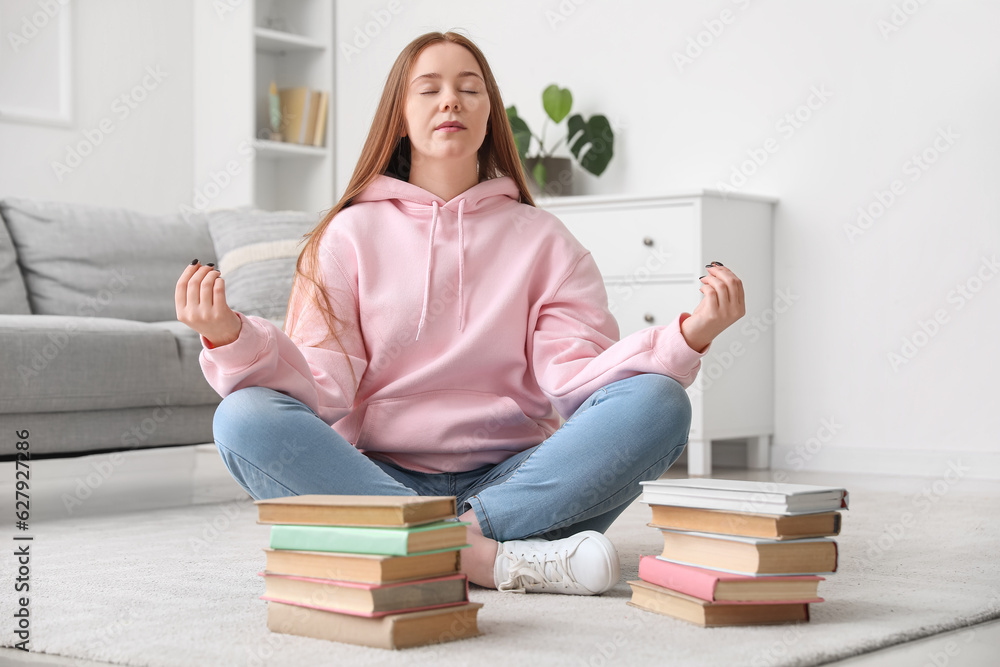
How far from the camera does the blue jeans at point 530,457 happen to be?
59.0 inches

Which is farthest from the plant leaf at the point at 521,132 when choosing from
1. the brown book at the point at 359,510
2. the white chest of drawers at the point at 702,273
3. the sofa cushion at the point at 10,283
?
the brown book at the point at 359,510

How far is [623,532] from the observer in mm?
2213

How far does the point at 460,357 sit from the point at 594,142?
7.53 feet

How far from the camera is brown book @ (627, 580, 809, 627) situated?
4.25 feet

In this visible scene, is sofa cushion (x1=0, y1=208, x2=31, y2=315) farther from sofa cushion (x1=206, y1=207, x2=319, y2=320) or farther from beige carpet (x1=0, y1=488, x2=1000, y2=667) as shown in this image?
beige carpet (x1=0, y1=488, x2=1000, y2=667)

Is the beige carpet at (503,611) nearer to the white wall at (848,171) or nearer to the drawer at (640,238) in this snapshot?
the white wall at (848,171)

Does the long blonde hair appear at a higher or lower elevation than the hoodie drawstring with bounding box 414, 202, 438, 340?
higher

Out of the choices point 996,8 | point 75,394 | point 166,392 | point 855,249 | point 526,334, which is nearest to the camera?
point 526,334

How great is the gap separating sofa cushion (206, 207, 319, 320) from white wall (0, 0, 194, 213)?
3.09ft

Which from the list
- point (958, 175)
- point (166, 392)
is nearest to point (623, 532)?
point (166, 392)

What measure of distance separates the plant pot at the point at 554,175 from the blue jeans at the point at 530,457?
236cm

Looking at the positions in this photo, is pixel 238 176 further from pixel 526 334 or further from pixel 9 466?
pixel 526 334

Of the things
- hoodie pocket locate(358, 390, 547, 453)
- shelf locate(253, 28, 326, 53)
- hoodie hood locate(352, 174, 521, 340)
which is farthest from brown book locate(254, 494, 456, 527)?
shelf locate(253, 28, 326, 53)

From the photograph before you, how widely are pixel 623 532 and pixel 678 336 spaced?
759 mm
